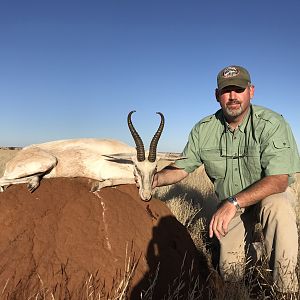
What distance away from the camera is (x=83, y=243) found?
3.68 m

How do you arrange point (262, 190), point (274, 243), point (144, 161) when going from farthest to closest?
point (144, 161) < point (274, 243) < point (262, 190)

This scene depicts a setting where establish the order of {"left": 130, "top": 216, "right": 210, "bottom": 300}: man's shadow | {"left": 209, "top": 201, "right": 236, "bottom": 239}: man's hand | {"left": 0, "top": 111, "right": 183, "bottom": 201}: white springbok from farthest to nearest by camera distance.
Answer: {"left": 0, "top": 111, "right": 183, "bottom": 201}: white springbok < {"left": 209, "top": 201, "right": 236, "bottom": 239}: man's hand < {"left": 130, "top": 216, "right": 210, "bottom": 300}: man's shadow

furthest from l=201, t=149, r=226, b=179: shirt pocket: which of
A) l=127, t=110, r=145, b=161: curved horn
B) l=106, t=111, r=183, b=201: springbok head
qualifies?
l=127, t=110, r=145, b=161: curved horn

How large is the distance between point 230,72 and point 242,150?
1016mm

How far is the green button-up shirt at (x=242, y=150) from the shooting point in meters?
4.50

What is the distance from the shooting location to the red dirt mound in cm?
328

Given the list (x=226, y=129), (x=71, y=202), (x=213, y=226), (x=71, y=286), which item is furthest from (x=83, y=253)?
(x=226, y=129)

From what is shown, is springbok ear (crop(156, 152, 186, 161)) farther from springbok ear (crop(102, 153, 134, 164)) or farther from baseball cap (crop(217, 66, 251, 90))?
baseball cap (crop(217, 66, 251, 90))

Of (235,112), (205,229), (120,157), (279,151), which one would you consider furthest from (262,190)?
(205,229)

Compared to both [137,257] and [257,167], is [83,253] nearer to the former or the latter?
[137,257]

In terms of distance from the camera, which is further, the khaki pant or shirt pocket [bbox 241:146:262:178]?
shirt pocket [bbox 241:146:262:178]

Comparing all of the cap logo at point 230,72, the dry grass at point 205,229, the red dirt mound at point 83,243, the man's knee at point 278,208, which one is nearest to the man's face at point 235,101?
the cap logo at point 230,72

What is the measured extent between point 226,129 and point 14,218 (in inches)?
115

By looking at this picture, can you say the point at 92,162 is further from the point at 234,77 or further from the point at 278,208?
the point at 278,208
